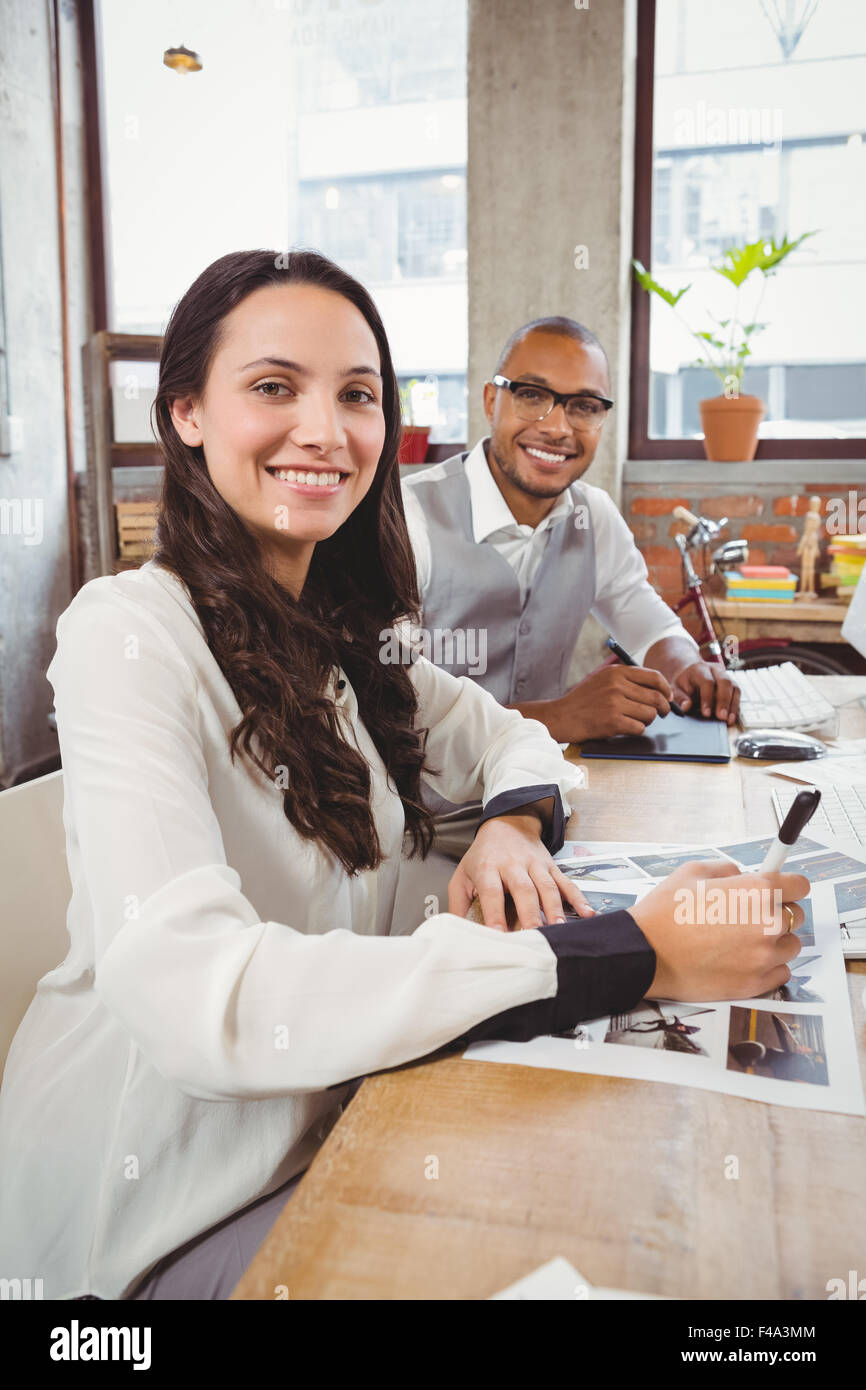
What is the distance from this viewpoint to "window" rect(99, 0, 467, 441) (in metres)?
4.13

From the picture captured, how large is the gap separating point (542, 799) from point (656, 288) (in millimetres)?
2951

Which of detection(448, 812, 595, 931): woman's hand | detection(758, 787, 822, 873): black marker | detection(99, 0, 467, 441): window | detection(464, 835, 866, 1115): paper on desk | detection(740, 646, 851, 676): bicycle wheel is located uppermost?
detection(99, 0, 467, 441): window

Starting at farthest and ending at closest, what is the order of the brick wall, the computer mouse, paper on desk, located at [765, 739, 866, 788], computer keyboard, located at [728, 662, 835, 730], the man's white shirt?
the brick wall
the man's white shirt
computer keyboard, located at [728, 662, 835, 730]
the computer mouse
paper on desk, located at [765, 739, 866, 788]

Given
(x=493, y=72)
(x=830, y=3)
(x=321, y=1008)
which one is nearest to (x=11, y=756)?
(x=493, y=72)

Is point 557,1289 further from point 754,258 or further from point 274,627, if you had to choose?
point 754,258

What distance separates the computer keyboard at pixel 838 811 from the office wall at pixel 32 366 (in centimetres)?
338

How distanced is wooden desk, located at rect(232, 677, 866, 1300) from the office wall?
3725mm

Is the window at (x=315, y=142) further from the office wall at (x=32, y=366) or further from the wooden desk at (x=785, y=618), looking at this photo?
the wooden desk at (x=785, y=618)

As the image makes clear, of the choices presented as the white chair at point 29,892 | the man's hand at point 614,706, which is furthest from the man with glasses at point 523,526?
the white chair at point 29,892

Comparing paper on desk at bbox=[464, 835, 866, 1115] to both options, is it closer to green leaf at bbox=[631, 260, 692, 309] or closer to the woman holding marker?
the woman holding marker

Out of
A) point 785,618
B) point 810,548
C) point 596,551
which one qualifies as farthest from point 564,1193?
point 810,548

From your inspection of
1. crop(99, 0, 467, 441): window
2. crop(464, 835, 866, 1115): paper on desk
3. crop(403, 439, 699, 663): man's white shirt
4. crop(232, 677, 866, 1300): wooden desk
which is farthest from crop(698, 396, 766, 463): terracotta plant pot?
crop(232, 677, 866, 1300): wooden desk

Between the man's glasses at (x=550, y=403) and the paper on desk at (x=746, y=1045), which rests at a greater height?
the man's glasses at (x=550, y=403)

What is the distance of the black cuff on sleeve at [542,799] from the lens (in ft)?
3.96
